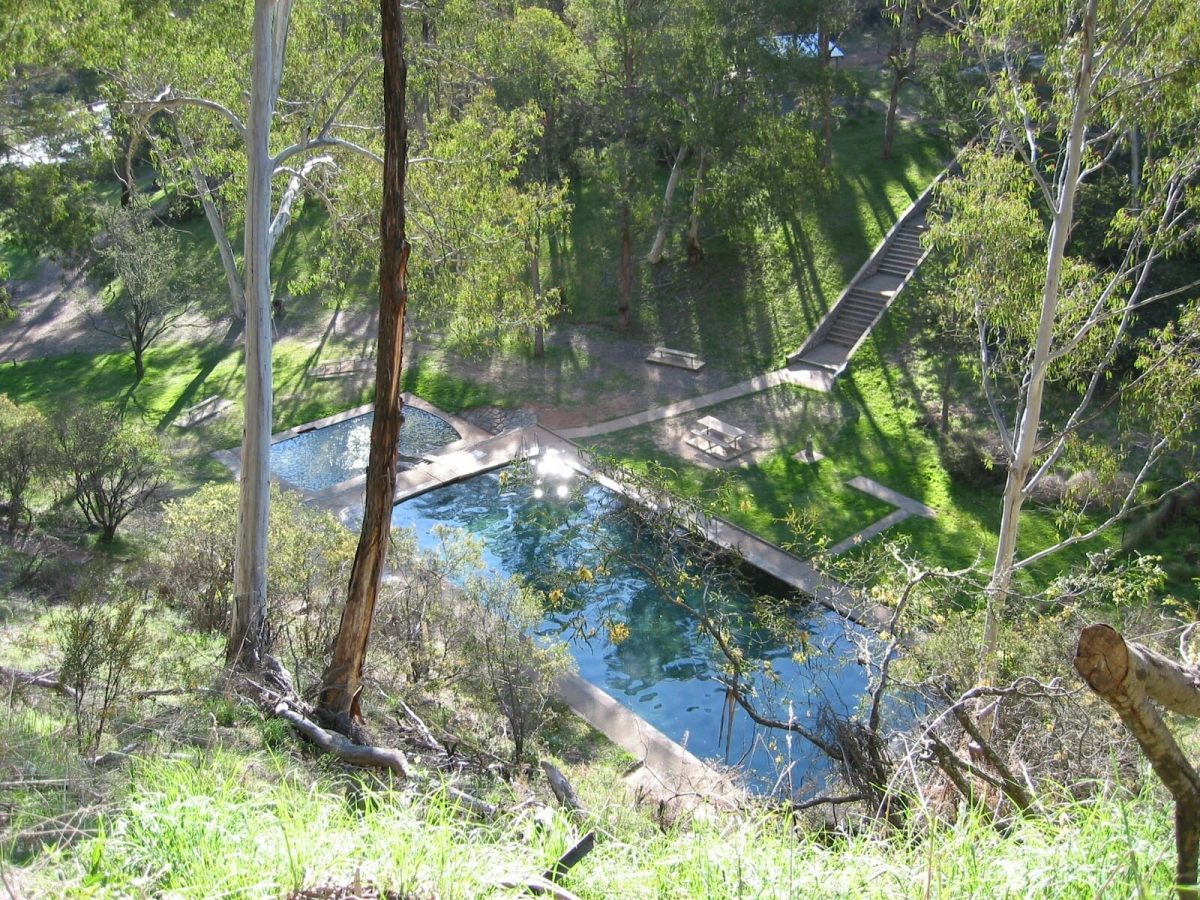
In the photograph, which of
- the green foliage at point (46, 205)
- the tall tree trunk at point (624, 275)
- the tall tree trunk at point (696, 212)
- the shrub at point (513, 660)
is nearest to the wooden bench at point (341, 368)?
the green foliage at point (46, 205)

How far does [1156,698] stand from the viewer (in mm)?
2918

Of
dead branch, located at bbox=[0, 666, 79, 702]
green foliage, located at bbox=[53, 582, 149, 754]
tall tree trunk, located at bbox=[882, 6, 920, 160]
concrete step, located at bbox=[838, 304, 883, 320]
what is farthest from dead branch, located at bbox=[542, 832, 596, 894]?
tall tree trunk, located at bbox=[882, 6, 920, 160]

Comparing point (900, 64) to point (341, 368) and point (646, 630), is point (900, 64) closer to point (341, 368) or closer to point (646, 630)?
point (341, 368)

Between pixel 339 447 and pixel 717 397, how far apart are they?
8.22 meters

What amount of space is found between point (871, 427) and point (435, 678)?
11878mm

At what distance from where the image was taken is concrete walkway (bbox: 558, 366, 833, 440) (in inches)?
810

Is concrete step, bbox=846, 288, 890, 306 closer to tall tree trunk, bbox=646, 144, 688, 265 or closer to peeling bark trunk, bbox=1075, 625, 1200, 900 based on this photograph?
tall tree trunk, bbox=646, 144, 688, 265

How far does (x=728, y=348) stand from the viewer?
77.2 ft

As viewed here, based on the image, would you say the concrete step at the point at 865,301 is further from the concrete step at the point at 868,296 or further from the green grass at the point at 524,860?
the green grass at the point at 524,860

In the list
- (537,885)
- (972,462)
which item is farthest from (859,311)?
(537,885)

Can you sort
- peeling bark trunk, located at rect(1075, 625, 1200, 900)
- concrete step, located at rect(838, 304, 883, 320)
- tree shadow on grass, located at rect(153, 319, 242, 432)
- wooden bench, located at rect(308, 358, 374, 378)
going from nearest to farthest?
peeling bark trunk, located at rect(1075, 625, 1200, 900)
tree shadow on grass, located at rect(153, 319, 242, 432)
concrete step, located at rect(838, 304, 883, 320)
wooden bench, located at rect(308, 358, 374, 378)

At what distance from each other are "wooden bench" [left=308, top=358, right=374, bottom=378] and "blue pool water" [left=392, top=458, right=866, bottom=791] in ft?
20.7

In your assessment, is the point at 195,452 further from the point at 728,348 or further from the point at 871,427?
the point at 871,427

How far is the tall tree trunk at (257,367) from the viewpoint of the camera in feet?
32.3
